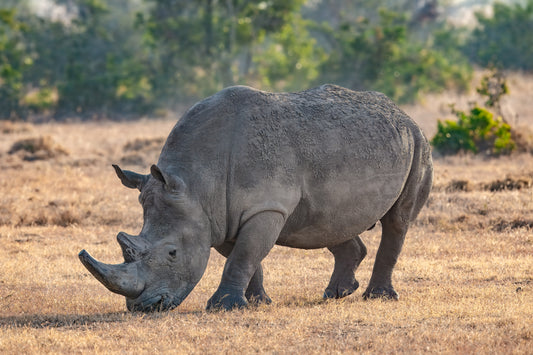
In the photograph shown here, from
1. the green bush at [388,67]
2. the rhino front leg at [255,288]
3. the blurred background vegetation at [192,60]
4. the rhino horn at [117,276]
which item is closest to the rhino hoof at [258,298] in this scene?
the rhino front leg at [255,288]

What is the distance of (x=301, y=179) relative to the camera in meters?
7.40

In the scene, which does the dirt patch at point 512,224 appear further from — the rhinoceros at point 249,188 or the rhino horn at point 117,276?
the rhino horn at point 117,276

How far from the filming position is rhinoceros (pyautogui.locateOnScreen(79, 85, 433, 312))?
694cm

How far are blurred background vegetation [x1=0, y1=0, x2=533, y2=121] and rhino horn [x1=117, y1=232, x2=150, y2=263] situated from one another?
22.2 m

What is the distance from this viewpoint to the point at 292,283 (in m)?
9.00

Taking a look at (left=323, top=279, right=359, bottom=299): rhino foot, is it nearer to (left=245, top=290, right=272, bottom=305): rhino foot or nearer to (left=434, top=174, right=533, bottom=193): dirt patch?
(left=245, top=290, right=272, bottom=305): rhino foot

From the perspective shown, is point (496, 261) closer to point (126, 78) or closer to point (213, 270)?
point (213, 270)

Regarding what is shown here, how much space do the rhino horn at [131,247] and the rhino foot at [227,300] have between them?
0.77 meters

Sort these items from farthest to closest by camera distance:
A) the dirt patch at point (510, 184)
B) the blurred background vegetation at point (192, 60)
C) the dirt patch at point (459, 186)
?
the blurred background vegetation at point (192, 60) < the dirt patch at point (459, 186) < the dirt patch at point (510, 184)

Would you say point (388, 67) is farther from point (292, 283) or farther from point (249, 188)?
point (249, 188)

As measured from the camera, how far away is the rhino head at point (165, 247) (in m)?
6.81

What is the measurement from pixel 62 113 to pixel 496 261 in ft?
75.0

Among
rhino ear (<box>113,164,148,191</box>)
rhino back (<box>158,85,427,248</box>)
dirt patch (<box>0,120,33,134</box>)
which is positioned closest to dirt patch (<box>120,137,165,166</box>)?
dirt patch (<box>0,120,33,134</box>)

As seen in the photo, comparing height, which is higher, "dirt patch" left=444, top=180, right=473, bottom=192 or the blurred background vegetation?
the blurred background vegetation
